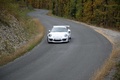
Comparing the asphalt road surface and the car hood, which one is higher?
the car hood

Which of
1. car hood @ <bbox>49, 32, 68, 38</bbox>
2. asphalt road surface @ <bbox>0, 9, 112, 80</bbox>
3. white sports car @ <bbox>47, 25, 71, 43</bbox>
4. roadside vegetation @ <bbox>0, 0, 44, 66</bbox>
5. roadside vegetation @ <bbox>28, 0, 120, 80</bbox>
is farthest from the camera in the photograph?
car hood @ <bbox>49, 32, 68, 38</bbox>

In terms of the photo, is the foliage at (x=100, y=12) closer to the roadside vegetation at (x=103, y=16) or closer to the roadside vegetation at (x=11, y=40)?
the roadside vegetation at (x=103, y=16)

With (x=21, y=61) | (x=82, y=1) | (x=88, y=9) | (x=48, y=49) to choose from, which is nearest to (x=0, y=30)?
(x=48, y=49)

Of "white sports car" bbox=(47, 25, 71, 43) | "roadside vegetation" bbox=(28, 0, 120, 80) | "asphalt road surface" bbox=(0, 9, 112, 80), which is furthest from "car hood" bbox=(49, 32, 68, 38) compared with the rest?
"roadside vegetation" bbox=(28, 0, 120, 80)

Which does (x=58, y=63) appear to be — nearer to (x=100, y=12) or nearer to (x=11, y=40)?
(x=11, y=40)

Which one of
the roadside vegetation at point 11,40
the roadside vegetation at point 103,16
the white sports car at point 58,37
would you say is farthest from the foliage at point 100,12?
the white sports car at point 58,37

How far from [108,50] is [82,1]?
58175 millimetres

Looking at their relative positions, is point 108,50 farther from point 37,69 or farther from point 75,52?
point 37,69

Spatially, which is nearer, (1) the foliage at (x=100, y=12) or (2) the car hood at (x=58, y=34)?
(2) the car hood at (x=58, y=34)

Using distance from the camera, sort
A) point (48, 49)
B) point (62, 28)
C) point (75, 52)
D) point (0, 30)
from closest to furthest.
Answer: point (75, 52), point (48, 49), point (0, 30), point (62, 28)

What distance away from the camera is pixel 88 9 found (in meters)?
65.9

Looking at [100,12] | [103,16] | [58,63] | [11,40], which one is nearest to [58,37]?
[11,40]

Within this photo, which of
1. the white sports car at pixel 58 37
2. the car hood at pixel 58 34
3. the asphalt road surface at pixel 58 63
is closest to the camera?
the asphalt road surface at pixel 58 63

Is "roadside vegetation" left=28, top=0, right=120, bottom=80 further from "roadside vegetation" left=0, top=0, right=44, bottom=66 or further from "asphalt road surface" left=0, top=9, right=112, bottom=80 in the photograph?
"roadside vegetation" left=0, top=0, right=44, bottom=66
